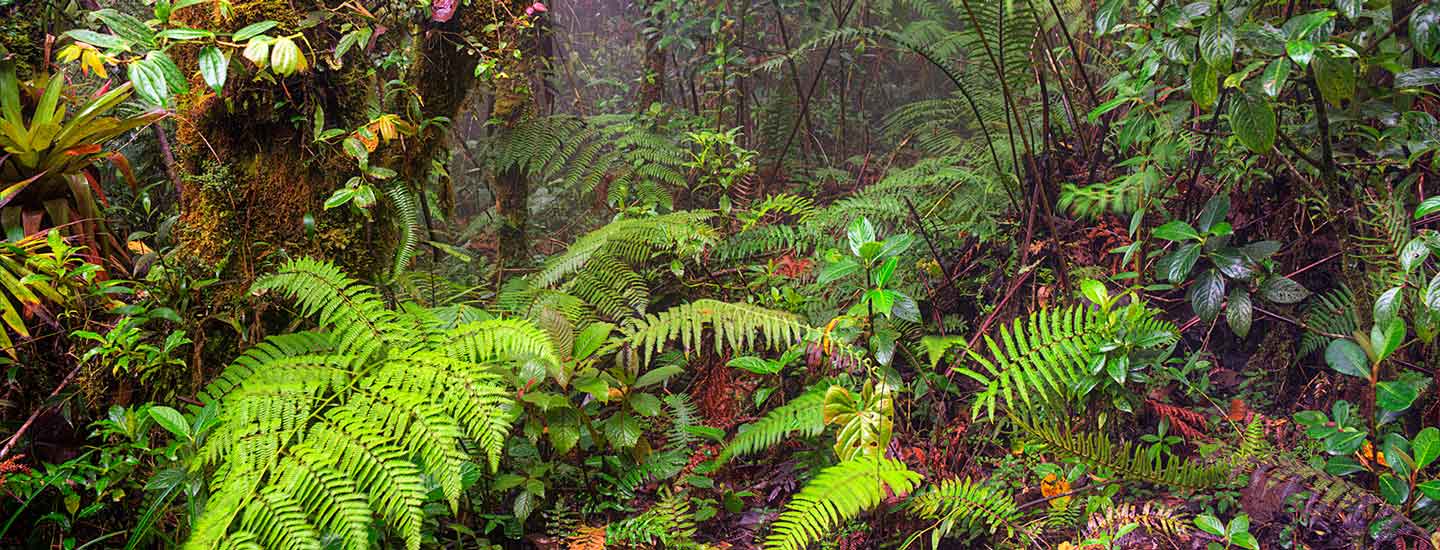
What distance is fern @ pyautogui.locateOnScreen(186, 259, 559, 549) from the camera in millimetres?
1888

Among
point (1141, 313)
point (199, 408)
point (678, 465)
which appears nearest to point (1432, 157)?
point (1141, 313)

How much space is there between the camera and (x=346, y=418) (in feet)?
6.77

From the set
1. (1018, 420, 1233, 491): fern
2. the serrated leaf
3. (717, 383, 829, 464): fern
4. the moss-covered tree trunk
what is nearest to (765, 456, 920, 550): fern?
(717, 383, 829, 464): fern

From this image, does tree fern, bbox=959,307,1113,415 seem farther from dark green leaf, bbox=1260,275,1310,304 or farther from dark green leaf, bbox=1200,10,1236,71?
dark green leaf, bbox=1200,10,1236,71

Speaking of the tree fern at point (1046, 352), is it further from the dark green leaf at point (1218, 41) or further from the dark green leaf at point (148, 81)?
the dark green leaf at point (148, 81)

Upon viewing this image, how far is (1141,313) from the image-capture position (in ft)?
7.62

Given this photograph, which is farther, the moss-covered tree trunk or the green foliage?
the green foliage

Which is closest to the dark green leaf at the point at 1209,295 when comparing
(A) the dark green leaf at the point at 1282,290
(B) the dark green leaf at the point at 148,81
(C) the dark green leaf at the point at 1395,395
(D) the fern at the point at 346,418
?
(A) the dark green leaf at the point at 1282,290

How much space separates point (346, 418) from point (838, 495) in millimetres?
1299

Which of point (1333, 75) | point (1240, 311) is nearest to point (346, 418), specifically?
point (1240, 311)

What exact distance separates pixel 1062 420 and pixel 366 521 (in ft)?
6.84

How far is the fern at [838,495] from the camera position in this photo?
206 cm

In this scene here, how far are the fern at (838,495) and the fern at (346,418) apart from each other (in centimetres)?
78

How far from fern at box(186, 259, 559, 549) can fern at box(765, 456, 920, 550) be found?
2.55 ft
